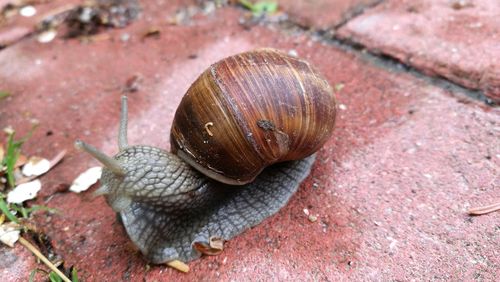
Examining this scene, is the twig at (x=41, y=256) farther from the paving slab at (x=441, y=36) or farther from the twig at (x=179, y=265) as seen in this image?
the paving slab at (x=441, y=36)

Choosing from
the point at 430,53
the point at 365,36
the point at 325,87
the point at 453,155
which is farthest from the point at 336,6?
the point at 453,155

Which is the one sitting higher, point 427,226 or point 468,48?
point 468,48

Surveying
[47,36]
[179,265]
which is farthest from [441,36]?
[47,36]

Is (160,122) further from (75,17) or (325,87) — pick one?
(75,17)

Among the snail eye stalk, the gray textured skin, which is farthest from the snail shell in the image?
the snail eye stalk

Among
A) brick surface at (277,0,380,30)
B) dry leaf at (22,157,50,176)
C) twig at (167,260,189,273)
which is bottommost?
twig at (167,260,189,273)

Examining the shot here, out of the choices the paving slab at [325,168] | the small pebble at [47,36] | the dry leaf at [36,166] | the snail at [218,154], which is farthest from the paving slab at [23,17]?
the snail at [218,154]

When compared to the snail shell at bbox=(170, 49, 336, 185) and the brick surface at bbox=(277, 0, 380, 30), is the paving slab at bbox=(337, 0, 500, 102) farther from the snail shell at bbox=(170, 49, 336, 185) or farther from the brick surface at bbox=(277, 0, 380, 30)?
the snail shell at bbox=(170, 49, 336, 185)

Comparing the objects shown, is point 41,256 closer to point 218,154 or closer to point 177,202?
point 177,202
